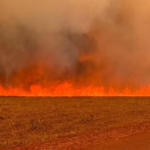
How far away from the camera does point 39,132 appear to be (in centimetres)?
1245

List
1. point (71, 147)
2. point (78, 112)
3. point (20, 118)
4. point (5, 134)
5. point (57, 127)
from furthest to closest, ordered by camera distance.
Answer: point (78, 112), point (20, 118), point (57, 127), point (5, 134), point (71, 147)

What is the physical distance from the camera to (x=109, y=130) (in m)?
12.2

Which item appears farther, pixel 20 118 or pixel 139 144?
pixel 20 118

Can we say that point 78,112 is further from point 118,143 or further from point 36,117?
point 118,143

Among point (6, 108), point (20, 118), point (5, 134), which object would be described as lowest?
point (5, 134)

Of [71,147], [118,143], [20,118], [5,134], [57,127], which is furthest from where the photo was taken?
[20,118]

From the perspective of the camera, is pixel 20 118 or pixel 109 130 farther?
pixel 20 118

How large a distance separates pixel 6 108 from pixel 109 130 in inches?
364

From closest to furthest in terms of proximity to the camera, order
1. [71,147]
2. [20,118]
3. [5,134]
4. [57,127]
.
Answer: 1. [71,147]
2. [5,134]
3. [57,127]
4. [20,118]

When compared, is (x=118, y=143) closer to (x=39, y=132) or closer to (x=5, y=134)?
(x=39, y=132)

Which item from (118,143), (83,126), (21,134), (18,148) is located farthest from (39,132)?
(118,143)

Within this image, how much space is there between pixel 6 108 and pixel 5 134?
723cm

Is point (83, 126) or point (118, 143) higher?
point (83, 126)

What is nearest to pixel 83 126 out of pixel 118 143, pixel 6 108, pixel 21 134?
pixel 21 134
